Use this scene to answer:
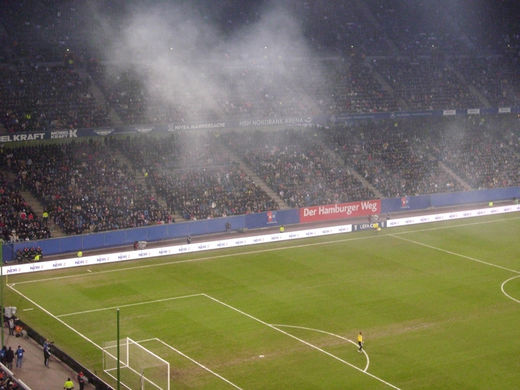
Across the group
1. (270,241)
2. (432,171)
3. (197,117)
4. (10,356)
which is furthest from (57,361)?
(432,171)

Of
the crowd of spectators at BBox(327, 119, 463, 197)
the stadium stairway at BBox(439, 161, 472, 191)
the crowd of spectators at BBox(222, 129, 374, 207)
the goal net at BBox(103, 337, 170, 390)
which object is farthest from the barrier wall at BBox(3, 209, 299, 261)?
the stadium stairway at BBox(439, 161, 472, 191)

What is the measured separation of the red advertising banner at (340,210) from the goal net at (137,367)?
30.8 meters

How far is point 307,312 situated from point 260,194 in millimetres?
23965

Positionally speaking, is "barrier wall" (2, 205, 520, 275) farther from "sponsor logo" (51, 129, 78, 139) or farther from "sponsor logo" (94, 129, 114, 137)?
"sponsor logo" (94, 129, 114, 137)

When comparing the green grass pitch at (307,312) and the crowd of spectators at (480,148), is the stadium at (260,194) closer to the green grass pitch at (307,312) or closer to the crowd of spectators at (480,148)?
the green grass pitch at (307,312)

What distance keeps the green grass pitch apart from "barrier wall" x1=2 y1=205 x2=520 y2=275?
0.86 m

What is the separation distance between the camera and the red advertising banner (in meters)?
61.2

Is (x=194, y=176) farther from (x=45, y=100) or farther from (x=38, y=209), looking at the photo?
(x=38, y=209)

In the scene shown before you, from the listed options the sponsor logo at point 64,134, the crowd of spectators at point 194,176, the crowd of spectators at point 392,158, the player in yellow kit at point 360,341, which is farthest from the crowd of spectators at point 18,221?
the crowd of spectators at point 392,158

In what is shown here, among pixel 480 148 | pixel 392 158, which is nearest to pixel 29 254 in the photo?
pixel 392 158

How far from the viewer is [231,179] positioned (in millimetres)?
62625

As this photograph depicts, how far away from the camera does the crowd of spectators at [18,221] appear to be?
4853 centimetres

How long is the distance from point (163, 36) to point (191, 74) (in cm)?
507

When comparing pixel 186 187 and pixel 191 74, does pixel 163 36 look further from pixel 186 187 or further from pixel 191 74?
pixel 186 187
